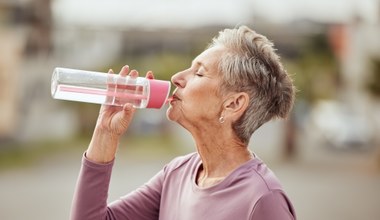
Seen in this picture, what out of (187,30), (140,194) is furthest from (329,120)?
(140,194)

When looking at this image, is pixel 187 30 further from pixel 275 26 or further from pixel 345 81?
pixel 345 81

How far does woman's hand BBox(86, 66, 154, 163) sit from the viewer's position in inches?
56.8

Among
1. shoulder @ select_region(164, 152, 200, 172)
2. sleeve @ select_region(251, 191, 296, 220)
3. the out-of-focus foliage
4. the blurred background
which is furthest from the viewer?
the out-of-focus foliage

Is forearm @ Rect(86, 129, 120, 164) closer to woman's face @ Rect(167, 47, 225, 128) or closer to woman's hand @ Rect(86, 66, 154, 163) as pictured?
woman's hand @ Rect(86, 66, 154, 163)

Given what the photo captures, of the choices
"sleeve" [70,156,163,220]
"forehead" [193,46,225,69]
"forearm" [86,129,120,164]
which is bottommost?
"sleeve" [70,156,163,220]

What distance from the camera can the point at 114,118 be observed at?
1452 millimetres

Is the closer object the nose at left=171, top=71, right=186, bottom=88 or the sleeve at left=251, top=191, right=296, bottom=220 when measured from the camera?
the sleeve at left=251, top=191, right=296, bottom=220

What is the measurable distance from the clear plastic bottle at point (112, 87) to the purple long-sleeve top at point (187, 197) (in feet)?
0.42

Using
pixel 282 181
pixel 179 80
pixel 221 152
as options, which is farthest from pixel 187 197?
pixel 282 181

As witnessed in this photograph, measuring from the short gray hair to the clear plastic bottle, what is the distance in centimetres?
13

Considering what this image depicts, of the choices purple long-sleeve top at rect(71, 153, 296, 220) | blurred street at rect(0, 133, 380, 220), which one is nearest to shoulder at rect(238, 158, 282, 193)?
purple long-sleeve top at rect(71, 153, 296, 220)

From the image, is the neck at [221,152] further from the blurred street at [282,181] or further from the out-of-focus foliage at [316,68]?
the out-of-focus foliage at [316,68]

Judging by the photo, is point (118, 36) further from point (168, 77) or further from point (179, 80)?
point (179, 80)

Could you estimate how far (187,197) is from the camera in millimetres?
1460
